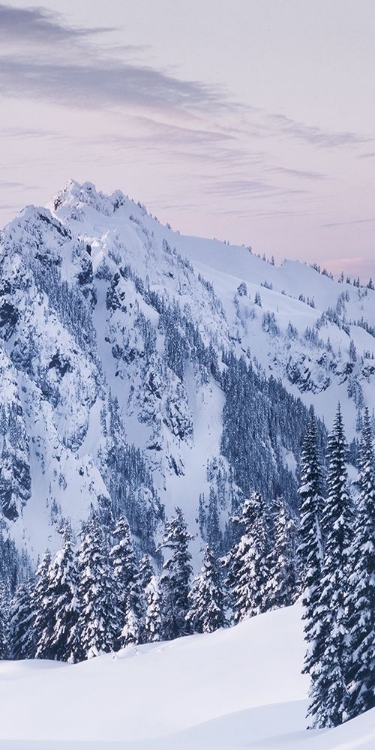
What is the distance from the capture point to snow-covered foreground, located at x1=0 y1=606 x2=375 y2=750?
42.1m

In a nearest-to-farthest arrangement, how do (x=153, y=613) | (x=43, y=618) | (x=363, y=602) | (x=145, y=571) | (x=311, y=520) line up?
(x=363, y=602) → (x=311, y=520) → (x=153, y=613) → (x=43, y=618) → (x=145, y=571)

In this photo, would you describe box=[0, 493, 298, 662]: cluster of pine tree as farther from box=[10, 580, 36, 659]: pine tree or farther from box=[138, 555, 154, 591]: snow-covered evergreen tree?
box=[10, 580, 36, 659]: pine tree

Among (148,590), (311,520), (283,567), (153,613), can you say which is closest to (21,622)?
(153,613)

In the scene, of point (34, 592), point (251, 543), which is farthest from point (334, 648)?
point (34, 592)

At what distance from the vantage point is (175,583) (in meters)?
73.6

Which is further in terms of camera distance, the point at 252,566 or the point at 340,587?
the point at 252,566

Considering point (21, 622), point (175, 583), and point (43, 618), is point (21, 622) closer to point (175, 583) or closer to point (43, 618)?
point (43, 618)

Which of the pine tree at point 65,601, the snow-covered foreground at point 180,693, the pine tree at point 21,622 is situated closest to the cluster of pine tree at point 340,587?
the snow-covered foreground at point 180,693

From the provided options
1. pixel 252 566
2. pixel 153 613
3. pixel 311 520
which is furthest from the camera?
pixel 252 566

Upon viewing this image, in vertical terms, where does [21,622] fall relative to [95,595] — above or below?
below

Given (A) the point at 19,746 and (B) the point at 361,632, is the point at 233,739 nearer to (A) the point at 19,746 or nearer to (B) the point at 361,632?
(B) the point at 361,632

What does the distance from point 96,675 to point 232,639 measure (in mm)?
8499

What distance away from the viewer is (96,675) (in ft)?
187

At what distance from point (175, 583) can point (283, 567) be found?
8369 millimetres
